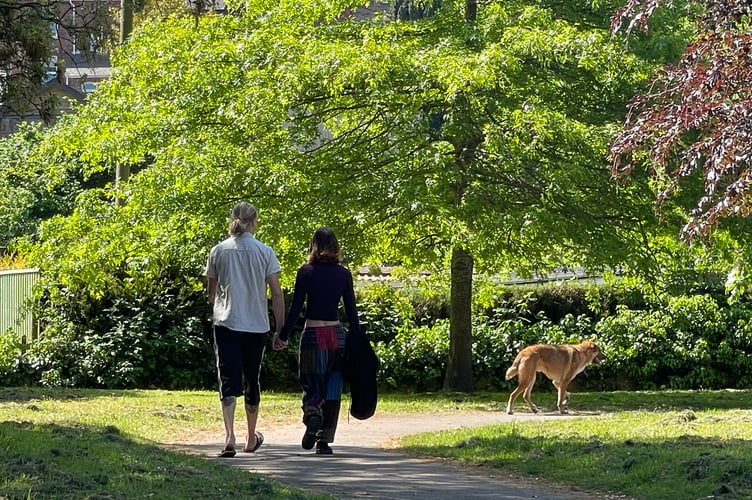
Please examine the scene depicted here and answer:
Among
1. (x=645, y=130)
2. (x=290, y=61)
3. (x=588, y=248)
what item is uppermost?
(x=290, y=61)

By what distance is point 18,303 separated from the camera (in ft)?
77.9

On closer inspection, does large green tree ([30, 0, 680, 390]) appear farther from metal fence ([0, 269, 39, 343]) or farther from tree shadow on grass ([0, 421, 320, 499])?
tree shadow on grass ([0, 421, 320, 499])

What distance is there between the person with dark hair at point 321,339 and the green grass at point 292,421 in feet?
4.06

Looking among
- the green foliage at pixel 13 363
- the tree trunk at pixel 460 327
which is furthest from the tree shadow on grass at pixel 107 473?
the green foliage at pixel 13 363

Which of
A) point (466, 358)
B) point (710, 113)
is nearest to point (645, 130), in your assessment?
point (710, 113)

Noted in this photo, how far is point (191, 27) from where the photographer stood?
20328mm

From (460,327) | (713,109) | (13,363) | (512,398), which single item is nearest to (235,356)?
(713,109)

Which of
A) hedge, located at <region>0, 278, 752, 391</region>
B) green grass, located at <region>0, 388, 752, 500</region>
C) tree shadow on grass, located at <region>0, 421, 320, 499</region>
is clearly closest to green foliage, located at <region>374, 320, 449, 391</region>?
hedge, located at <region>0, 278, 752, 391</region>

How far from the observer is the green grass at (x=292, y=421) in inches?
325

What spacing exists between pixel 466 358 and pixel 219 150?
5.63 m

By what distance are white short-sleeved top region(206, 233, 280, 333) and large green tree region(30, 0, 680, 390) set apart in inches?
248

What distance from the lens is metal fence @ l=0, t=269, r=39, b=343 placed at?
76.8 feet

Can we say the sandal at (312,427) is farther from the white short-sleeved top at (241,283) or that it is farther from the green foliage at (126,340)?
the green foliage at (126,340)

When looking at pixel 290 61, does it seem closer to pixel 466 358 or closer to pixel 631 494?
pixel 466 358
